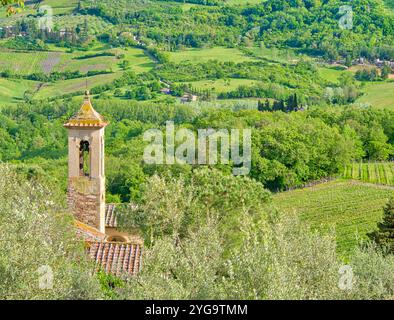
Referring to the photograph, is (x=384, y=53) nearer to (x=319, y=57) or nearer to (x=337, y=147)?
(x=319, y=57)

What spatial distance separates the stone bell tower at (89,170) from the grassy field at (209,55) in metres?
129

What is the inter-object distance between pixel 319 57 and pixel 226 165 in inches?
4362

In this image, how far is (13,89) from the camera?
13712 centimetres

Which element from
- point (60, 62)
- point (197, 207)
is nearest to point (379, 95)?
point (60, 62)

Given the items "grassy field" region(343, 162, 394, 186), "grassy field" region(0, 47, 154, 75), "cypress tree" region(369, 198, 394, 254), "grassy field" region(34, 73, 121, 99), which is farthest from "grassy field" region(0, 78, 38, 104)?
"cypress tree" region(369, 198, 394, 254)

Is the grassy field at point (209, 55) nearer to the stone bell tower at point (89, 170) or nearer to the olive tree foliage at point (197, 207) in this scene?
the stone bell tower at point (89, 170)

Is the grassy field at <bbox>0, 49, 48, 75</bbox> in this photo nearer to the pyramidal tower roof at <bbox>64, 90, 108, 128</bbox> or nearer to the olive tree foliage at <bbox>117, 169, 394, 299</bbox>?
the pyramidal tower roof at <bbox>64, 90, 108, 128</bbox>

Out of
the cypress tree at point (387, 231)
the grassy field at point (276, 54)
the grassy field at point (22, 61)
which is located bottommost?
the grassy field at point (276, 54)

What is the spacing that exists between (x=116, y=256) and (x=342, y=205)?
33838mm

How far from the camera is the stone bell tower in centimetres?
2980

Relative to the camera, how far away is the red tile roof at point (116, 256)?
25.7 m

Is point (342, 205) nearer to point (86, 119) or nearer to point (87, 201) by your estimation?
point (87, 201)

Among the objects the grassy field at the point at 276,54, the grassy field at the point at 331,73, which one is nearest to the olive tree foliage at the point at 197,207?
the grassy field at the point at 331,73

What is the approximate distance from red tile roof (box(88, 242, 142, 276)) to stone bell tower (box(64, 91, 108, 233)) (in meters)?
2.90
